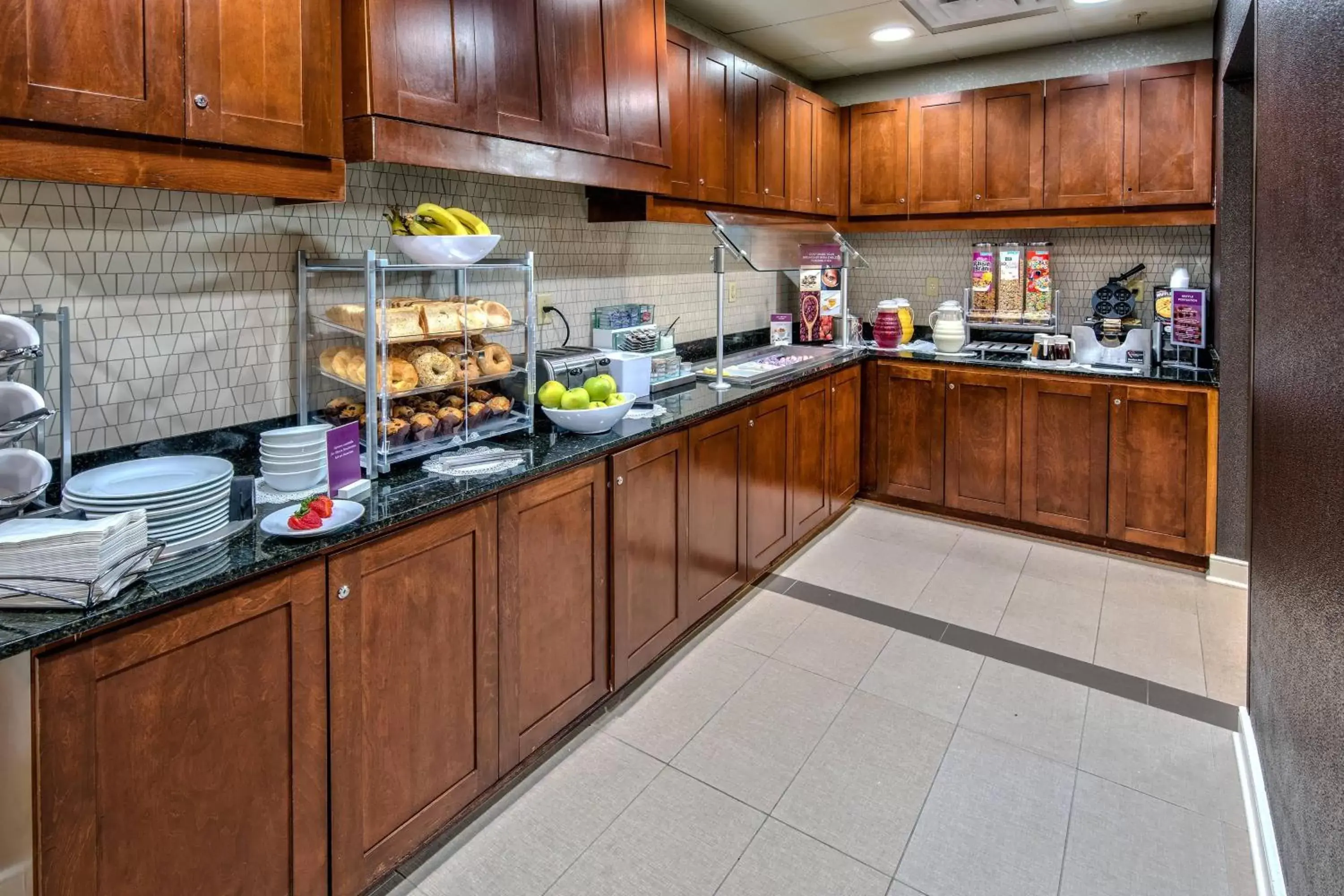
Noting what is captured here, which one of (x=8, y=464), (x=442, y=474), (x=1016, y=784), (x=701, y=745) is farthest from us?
(x=701, y=745)

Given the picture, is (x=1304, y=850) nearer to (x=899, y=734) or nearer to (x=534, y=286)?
(x=899, y=734)

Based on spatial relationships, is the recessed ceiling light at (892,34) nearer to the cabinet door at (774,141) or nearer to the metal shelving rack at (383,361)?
the cabinet door at (774,141)

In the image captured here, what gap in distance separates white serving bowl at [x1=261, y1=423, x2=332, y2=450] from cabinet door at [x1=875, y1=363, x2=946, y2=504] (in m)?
3.41

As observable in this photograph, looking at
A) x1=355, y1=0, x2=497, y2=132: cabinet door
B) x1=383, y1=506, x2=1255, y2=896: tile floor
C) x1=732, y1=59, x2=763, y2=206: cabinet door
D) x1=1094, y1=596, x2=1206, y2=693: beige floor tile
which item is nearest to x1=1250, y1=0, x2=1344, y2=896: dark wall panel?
x1=383, y1=506, x2=1255, y2=896: tile floor

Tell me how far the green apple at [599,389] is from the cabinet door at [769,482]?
35.5 inches

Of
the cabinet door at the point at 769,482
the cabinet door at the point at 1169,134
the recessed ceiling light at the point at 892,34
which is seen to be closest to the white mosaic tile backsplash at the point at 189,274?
the cabinet door at the point at 769,482

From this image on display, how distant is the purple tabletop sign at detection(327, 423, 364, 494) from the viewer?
1.80 m

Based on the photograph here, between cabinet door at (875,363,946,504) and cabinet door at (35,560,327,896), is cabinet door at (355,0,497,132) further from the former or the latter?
cabinet door at (875,363,946,504)

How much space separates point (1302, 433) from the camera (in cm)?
154

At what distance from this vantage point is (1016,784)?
2.22m

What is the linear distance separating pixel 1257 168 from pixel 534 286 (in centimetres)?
239

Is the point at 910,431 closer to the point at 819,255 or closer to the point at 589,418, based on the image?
the point at 819,255

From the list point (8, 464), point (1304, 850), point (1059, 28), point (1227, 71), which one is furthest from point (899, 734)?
point (1059, 28)

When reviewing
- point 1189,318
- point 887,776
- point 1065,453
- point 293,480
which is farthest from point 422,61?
point 1189,318
